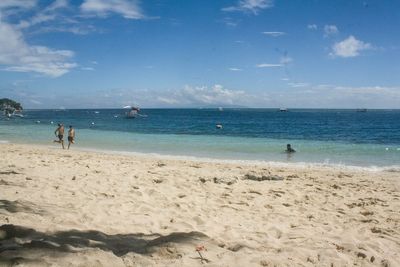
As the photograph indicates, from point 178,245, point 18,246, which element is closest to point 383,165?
point 178,245

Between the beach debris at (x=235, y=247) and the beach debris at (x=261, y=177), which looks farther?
the beach debris at (x=261, y=177)

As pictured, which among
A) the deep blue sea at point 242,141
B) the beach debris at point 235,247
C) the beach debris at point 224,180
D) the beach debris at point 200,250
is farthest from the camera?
the deep blue sea at point 242,141

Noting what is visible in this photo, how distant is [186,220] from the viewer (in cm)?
704

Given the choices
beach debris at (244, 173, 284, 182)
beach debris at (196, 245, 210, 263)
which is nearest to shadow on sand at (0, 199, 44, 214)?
beach debris at (196, 245, 210, 263)

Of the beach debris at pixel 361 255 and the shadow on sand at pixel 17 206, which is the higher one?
the shadow on sand at pixel 17 206

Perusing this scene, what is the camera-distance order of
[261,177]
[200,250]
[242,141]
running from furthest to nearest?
1. [242,141]
2. [261,177]
3. [200,250]

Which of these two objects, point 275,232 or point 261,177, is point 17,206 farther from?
point 261,177

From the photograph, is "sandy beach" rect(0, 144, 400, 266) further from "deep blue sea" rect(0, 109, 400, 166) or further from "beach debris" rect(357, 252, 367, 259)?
"deep blue sea" rect(0, 109, 400, 166)

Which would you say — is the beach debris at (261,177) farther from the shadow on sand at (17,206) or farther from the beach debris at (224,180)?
the shadow on sand at (17,206)

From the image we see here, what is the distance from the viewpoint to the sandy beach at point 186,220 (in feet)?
16.3

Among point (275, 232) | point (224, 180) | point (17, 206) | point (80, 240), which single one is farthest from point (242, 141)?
point (80, 240)

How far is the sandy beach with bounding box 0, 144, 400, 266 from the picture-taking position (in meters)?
4.96

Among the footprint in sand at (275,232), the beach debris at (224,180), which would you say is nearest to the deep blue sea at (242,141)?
the beach debris at (224,180)

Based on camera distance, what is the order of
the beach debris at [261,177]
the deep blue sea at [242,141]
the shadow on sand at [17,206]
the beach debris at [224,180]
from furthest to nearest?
the deep blue sea at [242,141] → the beach debris at [261,177] → the beach debris at [224,180] → the shadow on sand at [17,206]
